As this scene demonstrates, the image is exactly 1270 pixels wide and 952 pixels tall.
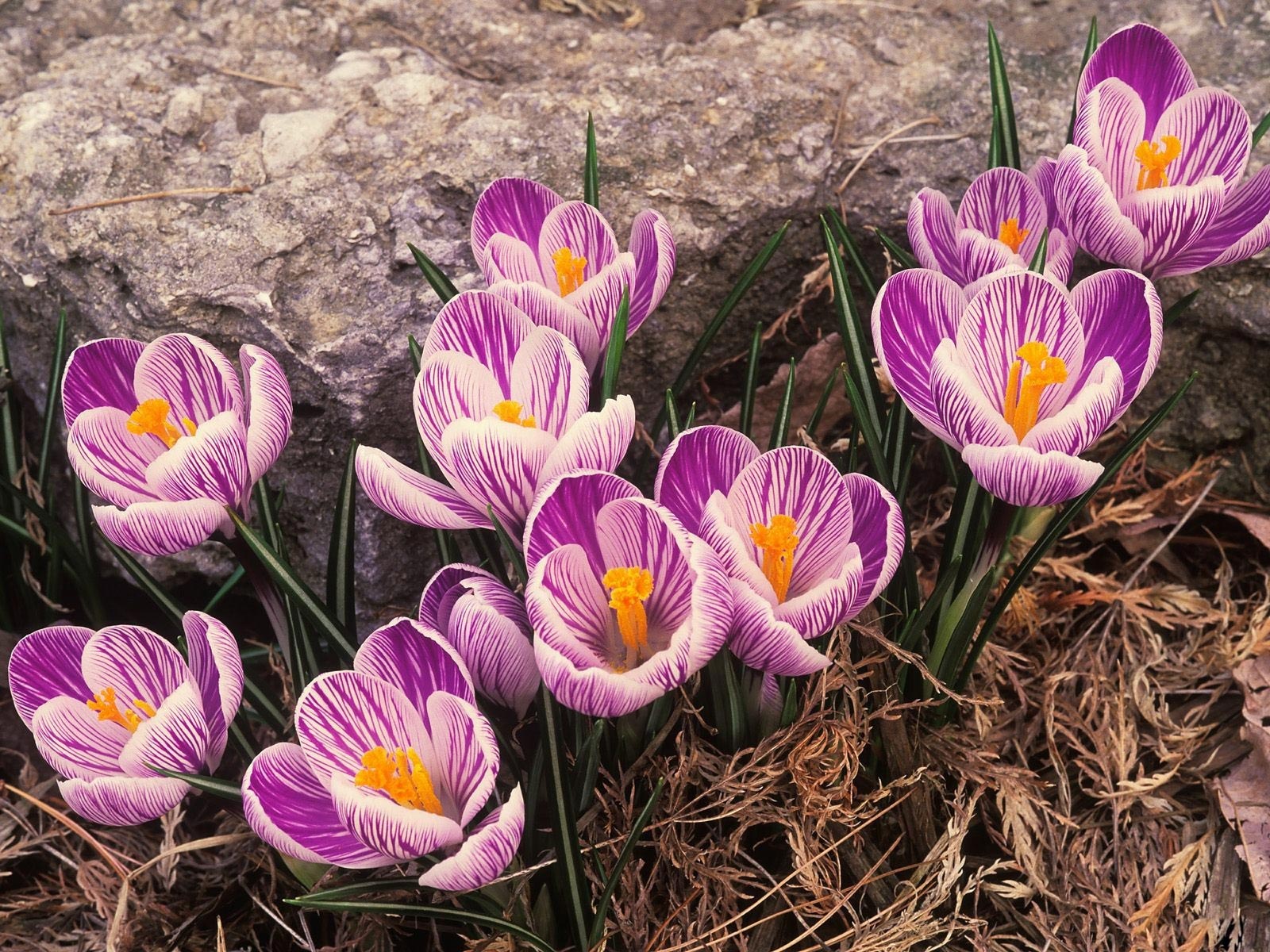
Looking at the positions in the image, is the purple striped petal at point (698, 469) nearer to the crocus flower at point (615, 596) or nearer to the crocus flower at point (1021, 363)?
the crocus flower at point (615, 596)

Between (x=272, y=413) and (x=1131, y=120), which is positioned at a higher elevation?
(x=1131, y=120)

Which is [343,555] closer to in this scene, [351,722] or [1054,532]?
[351,722]

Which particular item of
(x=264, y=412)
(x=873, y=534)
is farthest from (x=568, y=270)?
(x=873, y=534)

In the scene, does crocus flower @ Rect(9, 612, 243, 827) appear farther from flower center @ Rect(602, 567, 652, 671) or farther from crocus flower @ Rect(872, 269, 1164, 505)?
crocus flower @ Rect(872, 269, 1164, 505)

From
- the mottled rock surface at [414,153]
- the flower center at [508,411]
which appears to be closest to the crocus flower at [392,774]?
the flower center at [508,411]

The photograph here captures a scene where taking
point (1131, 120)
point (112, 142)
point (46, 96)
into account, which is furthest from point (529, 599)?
point (46, 96)

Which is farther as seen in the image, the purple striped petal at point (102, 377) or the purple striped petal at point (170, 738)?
the purple striped petal at point (102, 377)

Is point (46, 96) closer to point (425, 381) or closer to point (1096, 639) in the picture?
point (425, 381)
